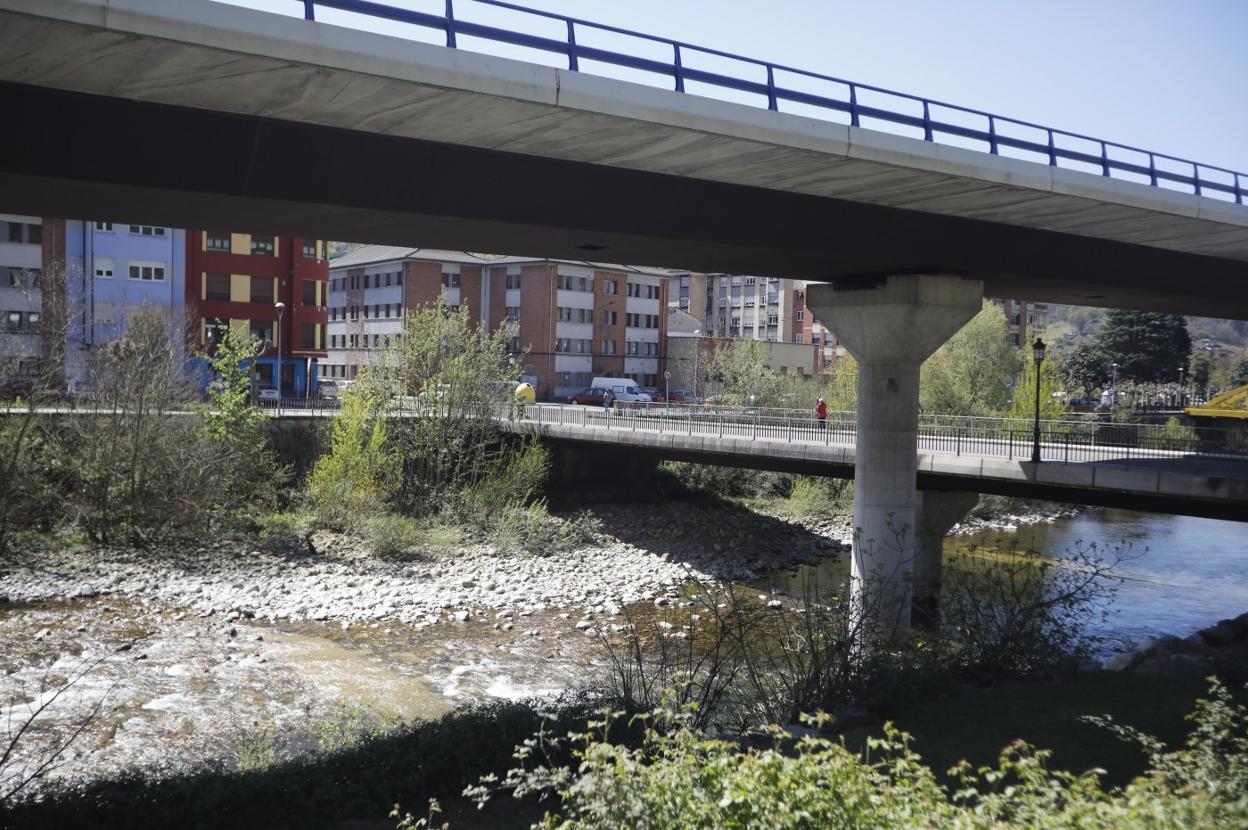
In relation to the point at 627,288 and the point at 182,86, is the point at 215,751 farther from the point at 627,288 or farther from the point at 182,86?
the point at 627,288

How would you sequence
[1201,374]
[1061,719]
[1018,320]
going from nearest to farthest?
1. [1061,719]
2. [1201,374]
3. [1018,320]

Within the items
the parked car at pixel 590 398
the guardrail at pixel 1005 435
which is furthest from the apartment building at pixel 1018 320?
the guardrail at pixel 1005 435

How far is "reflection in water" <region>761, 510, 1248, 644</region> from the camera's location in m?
25.5

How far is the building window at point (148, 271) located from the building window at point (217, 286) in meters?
2.68

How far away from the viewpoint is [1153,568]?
32469 mm

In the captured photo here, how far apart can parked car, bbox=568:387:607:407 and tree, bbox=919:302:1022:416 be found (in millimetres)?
24673

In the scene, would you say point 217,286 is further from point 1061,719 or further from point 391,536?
point 1061,719

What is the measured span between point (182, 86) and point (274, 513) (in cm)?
2762

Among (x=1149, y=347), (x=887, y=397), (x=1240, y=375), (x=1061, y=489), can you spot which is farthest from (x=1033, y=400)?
(x=1240, y=375)

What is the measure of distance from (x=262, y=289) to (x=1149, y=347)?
2640 inches

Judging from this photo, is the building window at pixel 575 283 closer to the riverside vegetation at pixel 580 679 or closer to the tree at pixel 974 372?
the tree at pixel 974 372

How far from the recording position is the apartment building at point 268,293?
57.2m

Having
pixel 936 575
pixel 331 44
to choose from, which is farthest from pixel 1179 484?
pixel 331 44

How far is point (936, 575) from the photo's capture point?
2800cm
